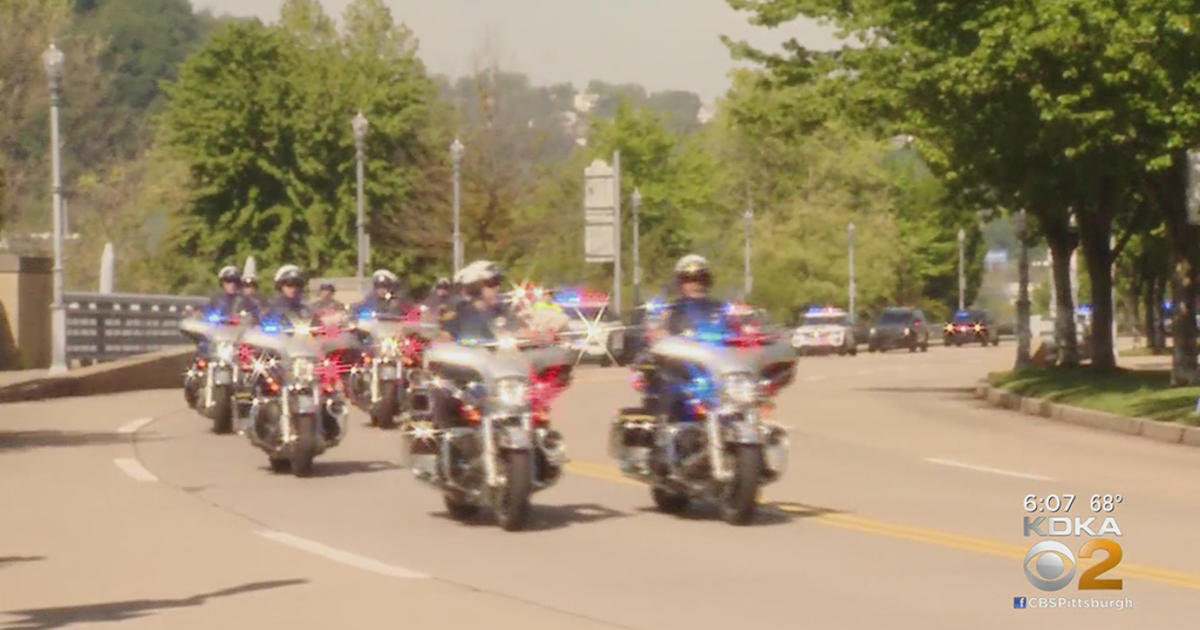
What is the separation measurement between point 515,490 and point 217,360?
42.1 feet

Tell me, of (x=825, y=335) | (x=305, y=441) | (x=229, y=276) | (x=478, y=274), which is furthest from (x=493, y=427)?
(x=825, y=335)

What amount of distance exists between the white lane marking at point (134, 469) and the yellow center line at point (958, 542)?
5.74 metres

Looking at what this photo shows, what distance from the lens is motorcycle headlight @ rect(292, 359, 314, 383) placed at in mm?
20250

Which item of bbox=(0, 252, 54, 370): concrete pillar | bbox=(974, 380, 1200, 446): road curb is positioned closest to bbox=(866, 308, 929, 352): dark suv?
bbox=(0, 252, 54, 370): concrete pillar

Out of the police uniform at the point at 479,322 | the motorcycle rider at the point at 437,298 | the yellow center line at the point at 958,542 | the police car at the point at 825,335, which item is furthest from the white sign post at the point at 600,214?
the police uniform at the point at 479,322

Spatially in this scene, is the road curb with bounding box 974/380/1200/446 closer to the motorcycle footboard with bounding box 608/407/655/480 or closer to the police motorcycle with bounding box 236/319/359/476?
the police motorcycle with bounding box 236/319/359/476

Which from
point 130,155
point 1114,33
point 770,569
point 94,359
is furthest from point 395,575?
point 130,155

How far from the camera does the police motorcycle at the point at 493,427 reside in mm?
15398

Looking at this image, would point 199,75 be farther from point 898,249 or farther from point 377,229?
point 898,249

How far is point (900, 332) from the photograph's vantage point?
287 feet

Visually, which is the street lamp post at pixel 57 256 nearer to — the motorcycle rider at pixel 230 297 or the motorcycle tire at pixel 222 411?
the motorcycle rider at pixel 230 297

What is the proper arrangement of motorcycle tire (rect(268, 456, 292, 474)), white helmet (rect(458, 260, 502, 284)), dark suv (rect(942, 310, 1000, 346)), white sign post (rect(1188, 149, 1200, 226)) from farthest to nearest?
dark suv (rect(942, 310, 1000, 346)) → white sign post (rect(1188, 149, 1200, 226)) → motorcycle tire (rect(268, 456, 292, 474)) → white helmet (rect(458, 260, 502, 284))

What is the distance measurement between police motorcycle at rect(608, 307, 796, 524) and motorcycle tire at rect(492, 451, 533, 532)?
1.13 metres

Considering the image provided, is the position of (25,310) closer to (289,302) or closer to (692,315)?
(289,302)
